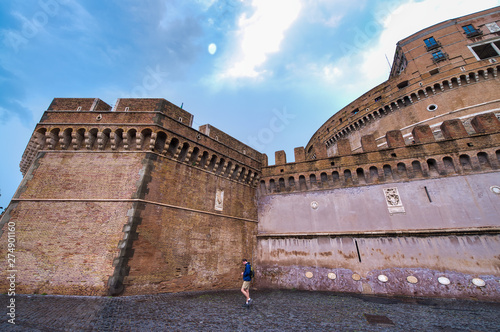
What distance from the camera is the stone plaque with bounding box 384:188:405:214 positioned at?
384 inches

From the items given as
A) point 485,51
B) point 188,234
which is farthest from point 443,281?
point 485,51

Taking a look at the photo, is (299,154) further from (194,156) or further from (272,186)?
(194,156)

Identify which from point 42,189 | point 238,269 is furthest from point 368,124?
point 42,189

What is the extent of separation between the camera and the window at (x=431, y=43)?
1972 cm

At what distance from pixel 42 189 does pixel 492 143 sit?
65.8 ft

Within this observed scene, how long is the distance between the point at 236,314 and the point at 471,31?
3213 centimetres

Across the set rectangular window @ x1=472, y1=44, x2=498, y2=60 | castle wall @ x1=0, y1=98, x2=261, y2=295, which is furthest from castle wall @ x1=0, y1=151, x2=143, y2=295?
rectangular window @ x1=472, y1=44, x2=498, y2=60

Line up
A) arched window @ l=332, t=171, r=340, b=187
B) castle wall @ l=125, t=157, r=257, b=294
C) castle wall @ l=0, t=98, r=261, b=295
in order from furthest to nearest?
arched window @ l=332, t=171, r=340, b=187
castle wall @ l=125, t=157, r=257, b=294
castle wall @ l=0, t=98, r=261, b=295

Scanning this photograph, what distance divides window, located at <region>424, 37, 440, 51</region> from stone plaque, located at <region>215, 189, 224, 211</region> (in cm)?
2541

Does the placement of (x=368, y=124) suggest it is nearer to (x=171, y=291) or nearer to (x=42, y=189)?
(x=171, y=291)

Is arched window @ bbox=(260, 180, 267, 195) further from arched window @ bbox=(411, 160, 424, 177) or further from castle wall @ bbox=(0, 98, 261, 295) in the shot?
arched window @ bbox=(411, 160, 424, 177)

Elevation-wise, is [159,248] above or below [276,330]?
above

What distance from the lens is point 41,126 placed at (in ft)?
29.5

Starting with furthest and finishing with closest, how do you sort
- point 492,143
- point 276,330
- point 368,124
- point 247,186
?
1. point 368,124
2. point 247,186
3. point 492,143
4. point 276,330
